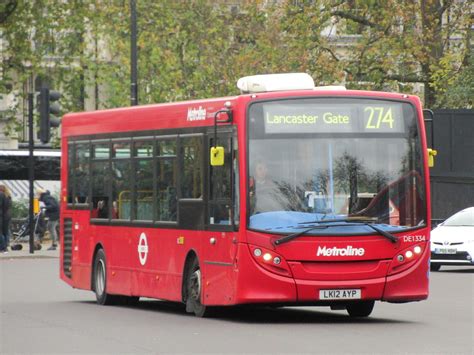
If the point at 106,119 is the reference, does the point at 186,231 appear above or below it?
below

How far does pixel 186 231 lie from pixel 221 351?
5.48 meters

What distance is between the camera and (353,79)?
45.6 m

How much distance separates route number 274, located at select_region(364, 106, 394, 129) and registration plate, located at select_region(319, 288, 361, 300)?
198cm

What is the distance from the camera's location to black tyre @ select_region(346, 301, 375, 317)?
63.0 ft

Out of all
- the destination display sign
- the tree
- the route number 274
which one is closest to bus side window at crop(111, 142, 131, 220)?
the destination display sign

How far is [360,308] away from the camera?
19.4 metres

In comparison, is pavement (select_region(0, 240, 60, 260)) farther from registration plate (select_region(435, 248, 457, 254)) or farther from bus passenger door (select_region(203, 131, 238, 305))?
bus passenger door (select_region(203, 131, 238, 305))

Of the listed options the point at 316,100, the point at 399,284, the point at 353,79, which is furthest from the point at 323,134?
the point at 353,79

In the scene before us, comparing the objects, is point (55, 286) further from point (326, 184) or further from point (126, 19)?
point (126, 19)

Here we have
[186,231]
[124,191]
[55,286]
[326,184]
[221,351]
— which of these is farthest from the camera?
[55,286]

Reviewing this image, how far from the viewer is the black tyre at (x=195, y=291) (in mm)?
19219

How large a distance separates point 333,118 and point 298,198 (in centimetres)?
110

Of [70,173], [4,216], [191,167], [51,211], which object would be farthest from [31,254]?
[191,167]

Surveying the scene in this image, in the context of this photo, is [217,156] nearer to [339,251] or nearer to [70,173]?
[339,251]
